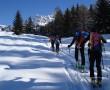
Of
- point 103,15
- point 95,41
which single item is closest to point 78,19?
point 103,15

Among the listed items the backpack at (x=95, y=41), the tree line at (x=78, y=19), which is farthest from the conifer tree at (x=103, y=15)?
the backpack at (x=95, y=41)

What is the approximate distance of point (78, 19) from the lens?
9281 cm

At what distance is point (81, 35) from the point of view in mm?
14133

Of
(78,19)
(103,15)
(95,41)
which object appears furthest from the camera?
(78,19)

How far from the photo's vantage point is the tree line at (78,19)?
6326cm

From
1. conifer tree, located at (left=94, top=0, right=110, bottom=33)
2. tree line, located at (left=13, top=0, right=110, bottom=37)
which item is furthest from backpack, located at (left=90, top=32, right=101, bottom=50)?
conifer tree, located at (left=94, top=0, right=110, bottom=33)

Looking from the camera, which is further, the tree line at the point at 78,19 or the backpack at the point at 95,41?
the tree line at the point at 78,19

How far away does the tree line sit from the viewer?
208ft

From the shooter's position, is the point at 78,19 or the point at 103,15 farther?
the point at 78,19

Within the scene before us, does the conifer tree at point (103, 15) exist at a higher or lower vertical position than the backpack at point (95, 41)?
higher

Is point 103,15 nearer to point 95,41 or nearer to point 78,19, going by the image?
point 78,19

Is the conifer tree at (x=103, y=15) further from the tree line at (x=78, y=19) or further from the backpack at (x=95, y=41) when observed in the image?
the backpack at (x=95, y=41)

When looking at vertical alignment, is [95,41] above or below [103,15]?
below

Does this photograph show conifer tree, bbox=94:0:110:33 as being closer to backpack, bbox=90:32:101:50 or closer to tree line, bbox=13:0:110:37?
tree line, bbox=13:0:110:37
